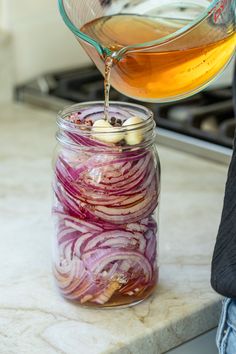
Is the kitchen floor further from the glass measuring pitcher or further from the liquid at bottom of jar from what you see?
the glass measuring pitcher

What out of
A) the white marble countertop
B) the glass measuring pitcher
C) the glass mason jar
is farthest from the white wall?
the glass mason jar

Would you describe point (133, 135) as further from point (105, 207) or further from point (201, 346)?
point (201, 346)

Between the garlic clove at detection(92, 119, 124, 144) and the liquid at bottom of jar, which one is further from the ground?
the garlic clove at detection(92, 119, 124, 144)

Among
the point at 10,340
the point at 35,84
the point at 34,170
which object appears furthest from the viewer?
the point at 35,84

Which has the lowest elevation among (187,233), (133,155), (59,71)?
(59,71)

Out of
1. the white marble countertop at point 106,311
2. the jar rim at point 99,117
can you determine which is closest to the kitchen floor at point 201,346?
the white marble countertop at point 106,311

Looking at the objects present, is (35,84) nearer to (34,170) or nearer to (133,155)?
(34,170)

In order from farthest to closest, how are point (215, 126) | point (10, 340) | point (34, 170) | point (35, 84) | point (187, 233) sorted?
point (35, 84), point (215, 126), point (34, 170), point (187, 233), point (10, 340)

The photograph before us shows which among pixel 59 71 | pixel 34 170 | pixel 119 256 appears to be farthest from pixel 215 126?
pixel 119 256
